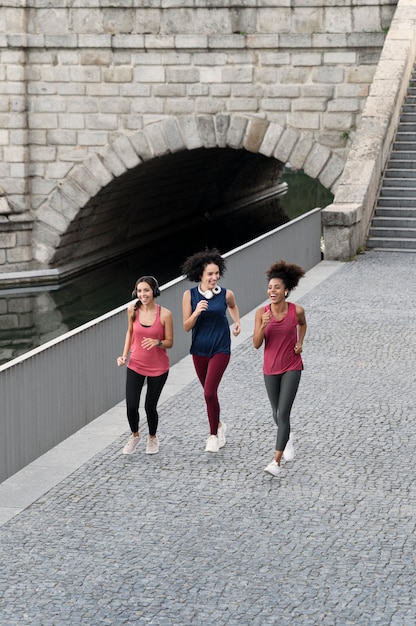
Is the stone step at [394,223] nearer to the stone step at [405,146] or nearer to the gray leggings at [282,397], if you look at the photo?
the stone step at [405,146]

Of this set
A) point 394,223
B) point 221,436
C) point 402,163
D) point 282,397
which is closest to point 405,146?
point 402,163

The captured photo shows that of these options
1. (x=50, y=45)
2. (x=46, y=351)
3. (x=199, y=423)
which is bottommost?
(x=199, y=423)

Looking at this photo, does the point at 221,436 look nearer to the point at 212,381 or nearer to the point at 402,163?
the point at 212,381

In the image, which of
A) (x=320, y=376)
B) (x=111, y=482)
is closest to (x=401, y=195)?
(x=320, y=376)

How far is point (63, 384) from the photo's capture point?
938cm

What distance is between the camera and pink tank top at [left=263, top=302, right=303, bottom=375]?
27.9 ft

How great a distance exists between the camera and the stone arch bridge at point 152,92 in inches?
808

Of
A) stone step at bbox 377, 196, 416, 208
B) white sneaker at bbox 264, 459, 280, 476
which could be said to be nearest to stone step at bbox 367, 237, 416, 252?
stone step at bbox 377, 196, 416, 208

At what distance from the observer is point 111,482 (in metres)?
8.31

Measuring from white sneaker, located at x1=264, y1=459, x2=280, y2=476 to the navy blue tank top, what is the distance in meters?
0.99

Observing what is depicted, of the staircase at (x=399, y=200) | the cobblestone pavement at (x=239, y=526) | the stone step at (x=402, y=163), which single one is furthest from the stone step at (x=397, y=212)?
the cobblestone pavement at (x=239, y=526)

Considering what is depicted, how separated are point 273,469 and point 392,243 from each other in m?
9.72

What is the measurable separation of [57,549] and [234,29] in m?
15.0

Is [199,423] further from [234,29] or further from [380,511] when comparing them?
[234,29]
